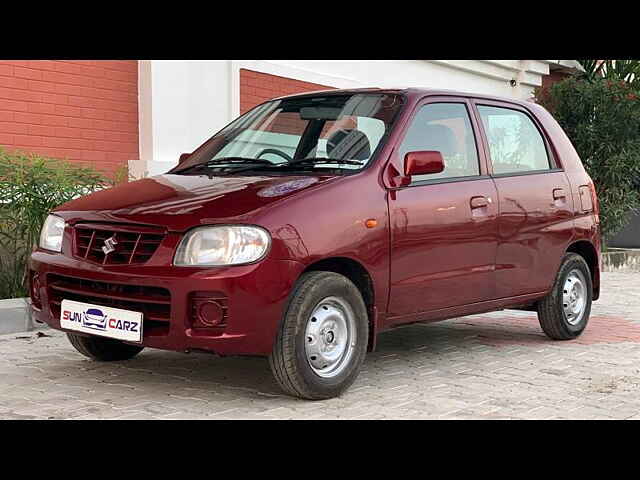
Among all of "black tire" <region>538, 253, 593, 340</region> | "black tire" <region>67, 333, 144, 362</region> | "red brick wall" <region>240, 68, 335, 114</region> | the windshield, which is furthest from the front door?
"red brick wall" <region>240, 68, 335, 114</region>

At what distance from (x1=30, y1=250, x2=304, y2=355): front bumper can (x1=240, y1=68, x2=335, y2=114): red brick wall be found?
756 centimetres

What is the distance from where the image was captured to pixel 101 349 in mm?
6188

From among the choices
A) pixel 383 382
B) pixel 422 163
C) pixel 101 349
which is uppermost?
pixel 422 163

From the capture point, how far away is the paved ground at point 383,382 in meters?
4.99

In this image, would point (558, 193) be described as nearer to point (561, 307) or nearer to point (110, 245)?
point (561, 307)

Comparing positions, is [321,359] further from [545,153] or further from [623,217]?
[623,217]

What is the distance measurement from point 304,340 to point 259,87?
7.91 m

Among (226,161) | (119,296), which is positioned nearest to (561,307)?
(226,161)

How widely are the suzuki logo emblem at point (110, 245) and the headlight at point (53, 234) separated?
492mm

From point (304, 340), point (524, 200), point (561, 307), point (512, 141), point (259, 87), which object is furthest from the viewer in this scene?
point (259, 87)

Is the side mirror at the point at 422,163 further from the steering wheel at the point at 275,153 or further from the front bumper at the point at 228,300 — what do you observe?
the front bumper at the point at 228,300

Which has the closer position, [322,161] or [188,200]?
[188,200]
